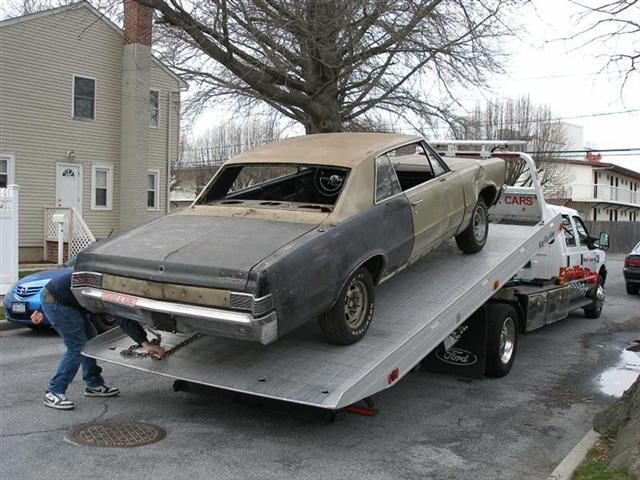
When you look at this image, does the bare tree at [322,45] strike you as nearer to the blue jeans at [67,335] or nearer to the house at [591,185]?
the blue jeans at [67,335]

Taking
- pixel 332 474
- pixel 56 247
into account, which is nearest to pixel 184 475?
pixel 332 474

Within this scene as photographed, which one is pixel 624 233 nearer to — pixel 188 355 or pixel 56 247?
pixel 56 247

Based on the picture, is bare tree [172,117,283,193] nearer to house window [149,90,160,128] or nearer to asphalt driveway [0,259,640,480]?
house window [149,90,160,128]

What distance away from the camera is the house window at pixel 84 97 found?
21578mm

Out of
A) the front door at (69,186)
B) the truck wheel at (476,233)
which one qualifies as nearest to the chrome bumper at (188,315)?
the truck wheel at (476,233)

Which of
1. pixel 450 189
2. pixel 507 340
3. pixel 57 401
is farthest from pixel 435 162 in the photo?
pixel 57 401

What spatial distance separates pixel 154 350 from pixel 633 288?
15.1m

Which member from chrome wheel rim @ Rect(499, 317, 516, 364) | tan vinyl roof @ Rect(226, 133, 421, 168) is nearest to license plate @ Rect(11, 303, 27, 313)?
tan vinyl roof @ Rect(226, 133, 421, 168)

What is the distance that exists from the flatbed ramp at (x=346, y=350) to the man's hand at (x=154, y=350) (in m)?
0.08

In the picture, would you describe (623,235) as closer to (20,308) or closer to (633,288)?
(633,288)

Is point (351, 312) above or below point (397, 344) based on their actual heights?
above

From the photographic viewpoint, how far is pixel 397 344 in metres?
5.43

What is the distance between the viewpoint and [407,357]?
5.45 meters

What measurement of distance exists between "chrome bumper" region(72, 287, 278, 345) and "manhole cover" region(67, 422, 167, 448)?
94 centimetres
